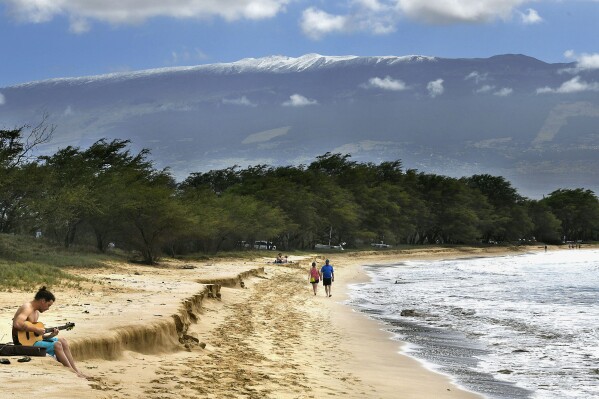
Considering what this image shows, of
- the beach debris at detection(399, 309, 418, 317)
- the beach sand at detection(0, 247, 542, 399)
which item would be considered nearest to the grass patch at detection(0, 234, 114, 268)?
the beach sand at detection(0, 247, 542, 399)

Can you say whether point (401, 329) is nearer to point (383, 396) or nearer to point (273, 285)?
point (383, 396)

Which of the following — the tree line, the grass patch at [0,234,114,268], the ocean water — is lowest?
the ocean water

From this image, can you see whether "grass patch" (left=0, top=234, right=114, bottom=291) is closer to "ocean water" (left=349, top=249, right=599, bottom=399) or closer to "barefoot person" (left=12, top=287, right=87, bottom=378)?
"ocean water" (left=349, top=249, right=599, bottom=399)

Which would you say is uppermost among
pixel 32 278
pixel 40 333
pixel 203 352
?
pixel 32 278

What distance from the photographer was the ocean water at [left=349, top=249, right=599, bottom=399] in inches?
587

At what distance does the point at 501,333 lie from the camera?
22344 millimetres

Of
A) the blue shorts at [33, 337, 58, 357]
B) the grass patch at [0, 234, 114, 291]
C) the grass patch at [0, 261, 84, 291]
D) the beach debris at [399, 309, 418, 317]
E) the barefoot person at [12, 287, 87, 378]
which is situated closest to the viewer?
the barefoot person at [12, 287, 87, 378]

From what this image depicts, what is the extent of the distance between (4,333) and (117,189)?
36.7m

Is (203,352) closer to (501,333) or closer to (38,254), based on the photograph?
(501,333)

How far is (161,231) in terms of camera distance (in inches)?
1959

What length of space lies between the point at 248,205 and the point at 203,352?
6220 cm

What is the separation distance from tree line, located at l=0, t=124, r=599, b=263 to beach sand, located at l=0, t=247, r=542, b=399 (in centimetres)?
1719

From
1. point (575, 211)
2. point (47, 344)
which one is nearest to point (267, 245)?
point (47, 344)

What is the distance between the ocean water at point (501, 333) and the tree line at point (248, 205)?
1531 centimetres
